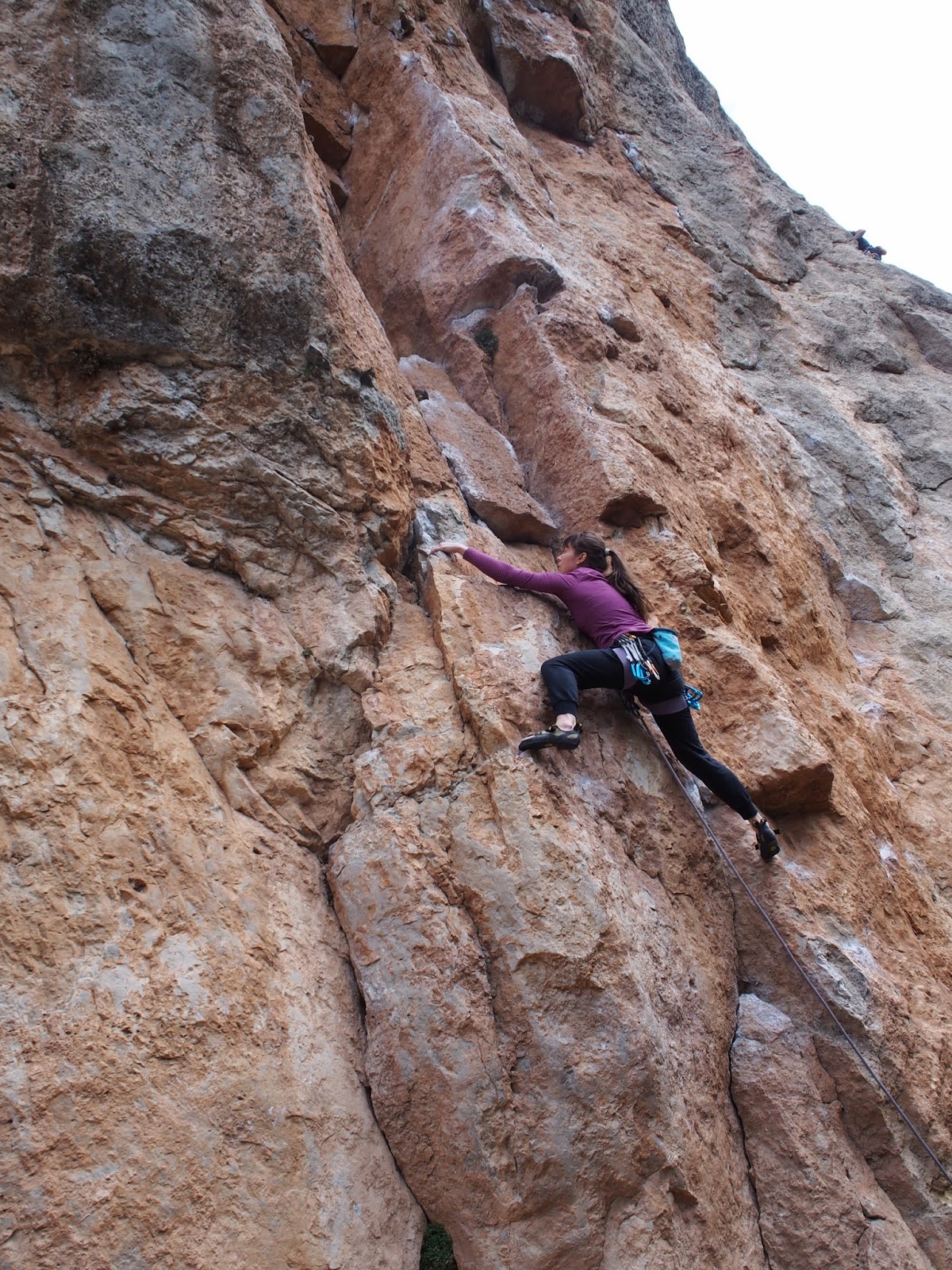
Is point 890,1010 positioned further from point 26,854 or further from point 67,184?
point 67,184

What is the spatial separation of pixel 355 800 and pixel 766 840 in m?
2.30

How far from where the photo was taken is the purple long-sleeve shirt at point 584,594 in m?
5.12

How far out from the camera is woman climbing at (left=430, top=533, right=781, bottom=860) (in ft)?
15.1

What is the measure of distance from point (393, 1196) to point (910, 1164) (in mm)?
2541

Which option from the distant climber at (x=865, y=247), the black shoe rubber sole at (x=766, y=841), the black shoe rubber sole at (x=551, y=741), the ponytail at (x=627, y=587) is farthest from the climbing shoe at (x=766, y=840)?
the distant climber at (x=865, y=247)

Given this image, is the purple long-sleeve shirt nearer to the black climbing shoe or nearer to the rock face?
the rock face

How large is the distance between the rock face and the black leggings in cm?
18

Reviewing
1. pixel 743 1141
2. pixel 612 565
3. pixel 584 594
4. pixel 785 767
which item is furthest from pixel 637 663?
pixel 743 1141

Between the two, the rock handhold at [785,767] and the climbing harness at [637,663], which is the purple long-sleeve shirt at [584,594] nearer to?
the climbing harness at [637,663]

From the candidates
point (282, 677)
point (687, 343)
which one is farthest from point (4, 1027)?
point (687, 343)

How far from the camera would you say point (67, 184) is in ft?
14.7

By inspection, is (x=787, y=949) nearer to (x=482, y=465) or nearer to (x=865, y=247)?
(x=482, y=465)

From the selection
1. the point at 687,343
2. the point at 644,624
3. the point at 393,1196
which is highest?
the point at 687,343

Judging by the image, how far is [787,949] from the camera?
4.46 meters
